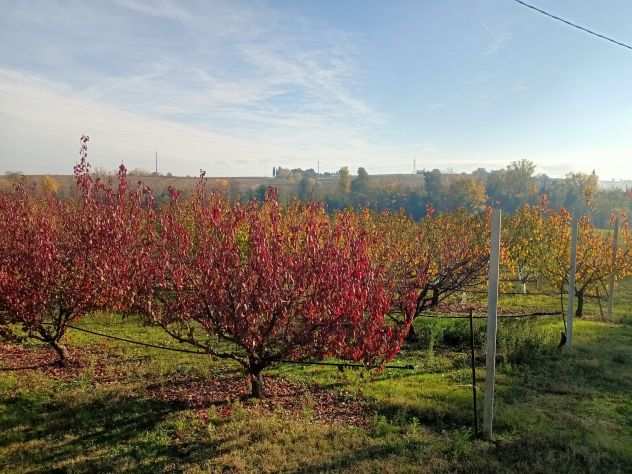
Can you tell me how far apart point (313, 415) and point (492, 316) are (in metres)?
2.48

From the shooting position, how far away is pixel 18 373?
6605 mm

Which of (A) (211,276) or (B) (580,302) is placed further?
(B) (580,302)

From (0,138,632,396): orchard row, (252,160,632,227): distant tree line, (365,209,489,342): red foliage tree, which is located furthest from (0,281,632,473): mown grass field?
(252,160,632,227): distant tree line

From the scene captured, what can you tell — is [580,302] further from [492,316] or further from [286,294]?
[286,294]

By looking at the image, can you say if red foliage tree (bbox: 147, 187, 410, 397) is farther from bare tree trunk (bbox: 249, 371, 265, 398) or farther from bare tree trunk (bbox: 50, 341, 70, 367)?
bare tree trunk (bbox: 50, 341, 70, 367)

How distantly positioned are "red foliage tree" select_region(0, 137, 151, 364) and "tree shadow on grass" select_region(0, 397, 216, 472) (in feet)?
4.38

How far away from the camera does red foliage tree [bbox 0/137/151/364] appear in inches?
231

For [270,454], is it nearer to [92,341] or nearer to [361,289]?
[361,289]

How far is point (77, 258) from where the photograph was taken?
6191 mm

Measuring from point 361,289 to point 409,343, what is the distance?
194 inches

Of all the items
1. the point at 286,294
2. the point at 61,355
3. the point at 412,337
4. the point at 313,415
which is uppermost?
the point at 286,294

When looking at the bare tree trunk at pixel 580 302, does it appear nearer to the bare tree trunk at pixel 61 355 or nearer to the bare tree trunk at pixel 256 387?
the bare tree trunk at pixel 256 387

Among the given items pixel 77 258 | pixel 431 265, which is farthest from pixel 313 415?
pixel 431 265

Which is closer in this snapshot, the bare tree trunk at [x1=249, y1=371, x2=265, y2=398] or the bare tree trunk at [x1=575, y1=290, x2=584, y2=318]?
the bare tree trunk at [x1=249, y1=371, x2=265, y2=398]
